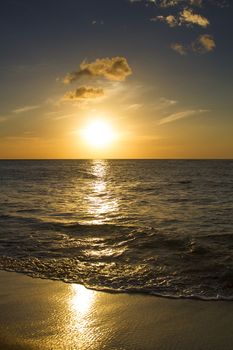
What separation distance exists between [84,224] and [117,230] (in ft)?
6.75

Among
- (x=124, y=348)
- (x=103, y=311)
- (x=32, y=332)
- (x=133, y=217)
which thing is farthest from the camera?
(x=133, y=217)

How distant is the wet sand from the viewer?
209 inches

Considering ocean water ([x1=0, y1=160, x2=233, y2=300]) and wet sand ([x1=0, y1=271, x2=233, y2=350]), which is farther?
ocean water ([x1=0, y1=160, x2=233, y2=300])

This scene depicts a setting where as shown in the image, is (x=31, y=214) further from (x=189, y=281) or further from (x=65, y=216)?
(x=189, y=281)

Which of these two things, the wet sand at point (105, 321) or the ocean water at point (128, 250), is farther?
the ocean water at point (128, 250)

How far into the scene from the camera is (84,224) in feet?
53.5

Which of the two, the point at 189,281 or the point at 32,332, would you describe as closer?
the point at 32,332

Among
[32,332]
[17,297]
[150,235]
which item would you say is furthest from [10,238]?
[32,332]

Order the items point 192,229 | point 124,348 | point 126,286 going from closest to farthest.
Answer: point 124,348
point 126,286
point 192,229

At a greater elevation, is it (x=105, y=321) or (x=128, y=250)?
(x=105, y=321)

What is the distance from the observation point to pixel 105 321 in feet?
19.9

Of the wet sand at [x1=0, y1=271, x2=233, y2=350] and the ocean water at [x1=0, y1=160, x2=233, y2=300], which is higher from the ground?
the wet sand at [x1=0, y1=271, x2=233, y2=350]

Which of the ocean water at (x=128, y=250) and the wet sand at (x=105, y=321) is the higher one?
the wet sand at (x=105, y=321)

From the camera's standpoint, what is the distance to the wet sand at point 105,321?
17.4 ft
